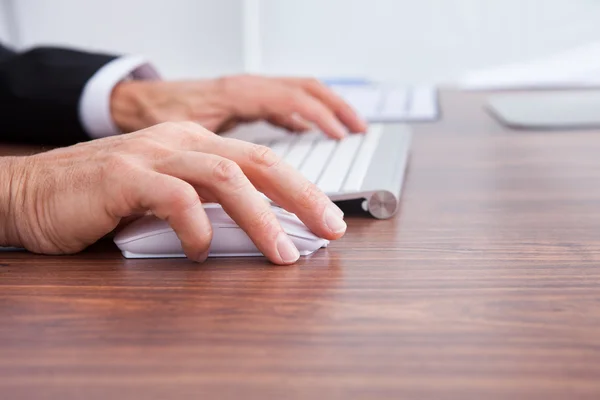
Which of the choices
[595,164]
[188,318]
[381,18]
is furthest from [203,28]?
[188,318]

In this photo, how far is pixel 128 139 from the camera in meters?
0.65

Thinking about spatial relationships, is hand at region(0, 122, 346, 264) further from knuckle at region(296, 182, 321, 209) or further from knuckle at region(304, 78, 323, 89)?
knuckle at region(304, 78, 323, 89)

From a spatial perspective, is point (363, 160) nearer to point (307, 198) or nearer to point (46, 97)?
point (307, 198)

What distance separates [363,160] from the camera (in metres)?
0.85

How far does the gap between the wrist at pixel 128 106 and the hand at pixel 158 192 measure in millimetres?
485

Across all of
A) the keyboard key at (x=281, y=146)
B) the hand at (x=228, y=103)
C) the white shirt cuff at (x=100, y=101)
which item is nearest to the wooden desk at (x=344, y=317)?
the keyboard key at (x=281, y=146)

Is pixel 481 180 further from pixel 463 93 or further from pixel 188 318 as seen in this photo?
pixel 463 93

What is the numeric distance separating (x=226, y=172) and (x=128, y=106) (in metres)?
0.62

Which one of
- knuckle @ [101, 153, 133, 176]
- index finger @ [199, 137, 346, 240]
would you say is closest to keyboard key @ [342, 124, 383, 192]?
index finger @ [199, 137, 346, 240]

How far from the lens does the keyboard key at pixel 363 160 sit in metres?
0.74

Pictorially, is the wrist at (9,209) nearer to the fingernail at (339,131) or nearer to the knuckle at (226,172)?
the knuckle at (226,172)

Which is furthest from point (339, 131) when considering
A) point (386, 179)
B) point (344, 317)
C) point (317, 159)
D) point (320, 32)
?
point (320, 32)

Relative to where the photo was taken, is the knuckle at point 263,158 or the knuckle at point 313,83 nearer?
the knuckle at point 263,158

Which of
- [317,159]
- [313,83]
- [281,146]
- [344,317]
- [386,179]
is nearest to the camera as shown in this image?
[344,317]
